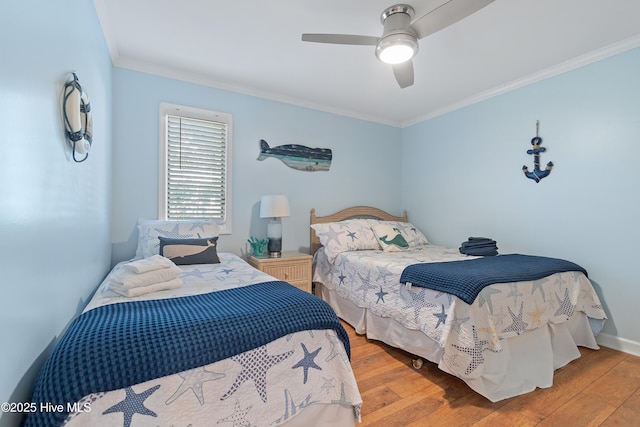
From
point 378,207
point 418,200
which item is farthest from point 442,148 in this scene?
point 378,207

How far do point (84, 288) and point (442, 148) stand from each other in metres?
3.80

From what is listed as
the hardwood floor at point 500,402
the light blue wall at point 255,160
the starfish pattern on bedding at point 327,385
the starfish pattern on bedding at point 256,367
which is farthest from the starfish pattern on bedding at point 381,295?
the starfish pattern on bedding at point 256,367

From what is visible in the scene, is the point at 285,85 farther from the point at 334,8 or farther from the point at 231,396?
the point at 231,396

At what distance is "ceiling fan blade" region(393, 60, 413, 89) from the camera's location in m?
2.09

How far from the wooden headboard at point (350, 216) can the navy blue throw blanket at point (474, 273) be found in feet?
4.75

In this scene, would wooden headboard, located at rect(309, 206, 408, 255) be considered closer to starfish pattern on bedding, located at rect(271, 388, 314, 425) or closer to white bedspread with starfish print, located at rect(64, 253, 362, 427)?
white bedspread with starfish print, located at rect(64, 253, 362, 427)

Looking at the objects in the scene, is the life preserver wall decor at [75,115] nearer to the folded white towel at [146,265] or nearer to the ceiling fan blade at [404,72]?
the folded white towel at [146,265]

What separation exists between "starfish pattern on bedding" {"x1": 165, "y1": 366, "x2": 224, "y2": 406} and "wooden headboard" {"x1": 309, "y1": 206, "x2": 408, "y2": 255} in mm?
2462

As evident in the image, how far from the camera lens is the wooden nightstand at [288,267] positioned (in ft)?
9.09

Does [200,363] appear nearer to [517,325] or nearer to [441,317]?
[441,317]

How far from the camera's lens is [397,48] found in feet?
6.14

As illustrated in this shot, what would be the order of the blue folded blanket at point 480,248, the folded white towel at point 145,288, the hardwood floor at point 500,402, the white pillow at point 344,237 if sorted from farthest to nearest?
the white pillow at point 344,237
the blue folded blanket at point 480,248
the hardwood floor at point 500,402
the folded white towel at point 145,288

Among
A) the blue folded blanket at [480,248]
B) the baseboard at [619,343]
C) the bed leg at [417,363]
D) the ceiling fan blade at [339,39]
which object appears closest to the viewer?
the ceiling fan blade at [339,39]

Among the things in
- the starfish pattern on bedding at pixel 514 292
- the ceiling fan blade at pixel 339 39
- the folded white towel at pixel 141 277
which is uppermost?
the ceiling fan blade at pixel 339 39
